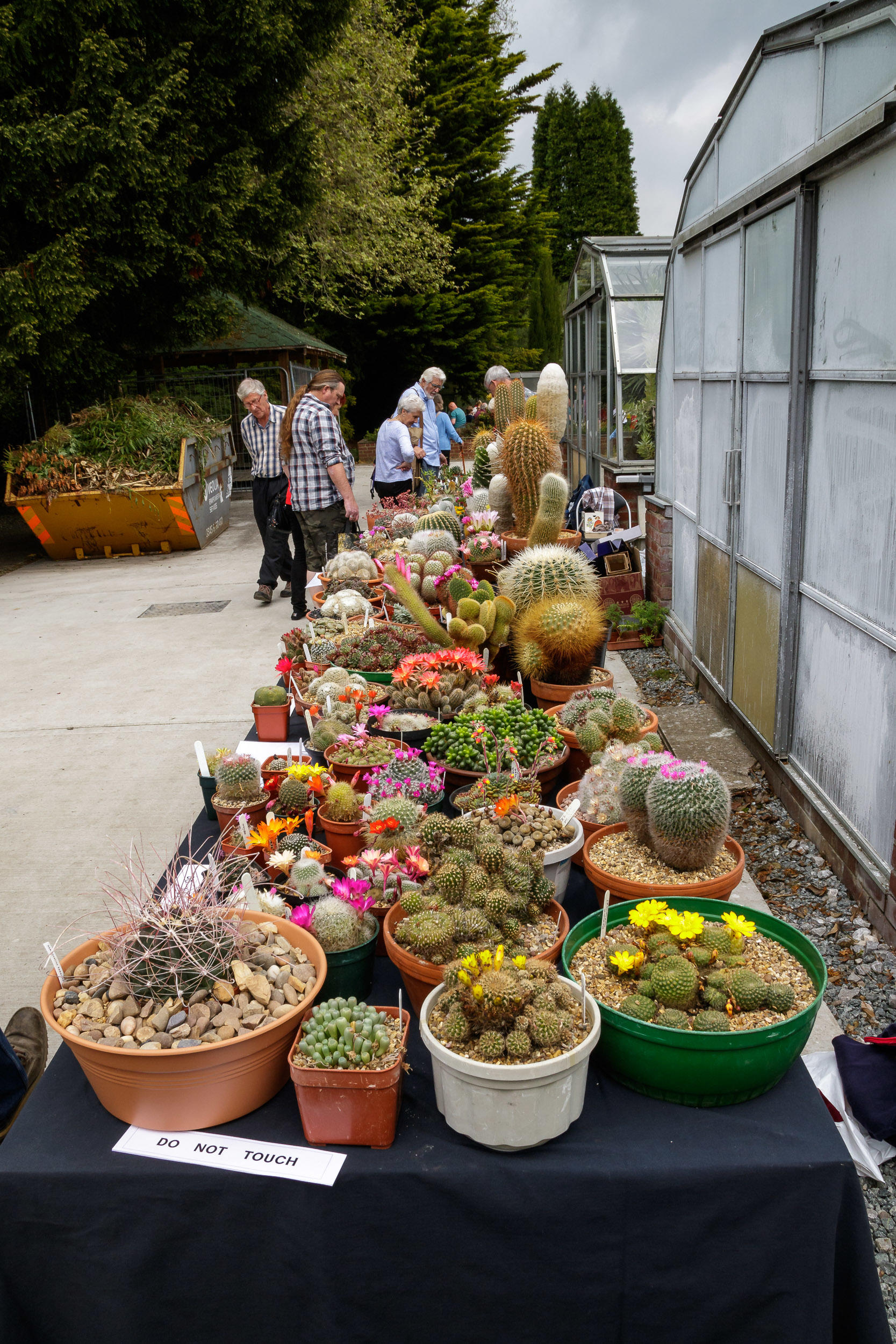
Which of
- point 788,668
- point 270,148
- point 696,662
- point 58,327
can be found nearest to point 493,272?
point 270,148

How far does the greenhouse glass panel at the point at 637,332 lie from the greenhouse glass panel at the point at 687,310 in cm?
414

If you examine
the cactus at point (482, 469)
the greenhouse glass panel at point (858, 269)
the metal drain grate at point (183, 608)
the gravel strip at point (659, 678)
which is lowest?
the gravel strip at point (659, 678)

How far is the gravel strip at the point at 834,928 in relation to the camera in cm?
229

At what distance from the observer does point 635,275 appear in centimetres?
1085

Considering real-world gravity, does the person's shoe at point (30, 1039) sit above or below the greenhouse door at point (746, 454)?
below

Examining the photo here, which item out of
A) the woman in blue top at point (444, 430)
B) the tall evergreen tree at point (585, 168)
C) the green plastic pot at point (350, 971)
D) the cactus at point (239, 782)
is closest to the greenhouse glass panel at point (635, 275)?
the woman in blue top at point (444, 430)

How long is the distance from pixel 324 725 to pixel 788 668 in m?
2.47

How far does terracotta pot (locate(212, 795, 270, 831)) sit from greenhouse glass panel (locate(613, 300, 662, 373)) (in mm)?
9222

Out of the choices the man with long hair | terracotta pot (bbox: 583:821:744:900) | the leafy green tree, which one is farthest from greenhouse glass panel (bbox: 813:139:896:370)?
the leafy green tree

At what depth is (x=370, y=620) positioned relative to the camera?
3.94 meters

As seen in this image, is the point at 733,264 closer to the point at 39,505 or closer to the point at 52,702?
the point at 52,702

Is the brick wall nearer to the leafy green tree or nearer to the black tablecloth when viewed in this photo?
the black tablecloth

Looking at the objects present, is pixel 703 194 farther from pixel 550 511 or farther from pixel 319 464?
pixel 319 464

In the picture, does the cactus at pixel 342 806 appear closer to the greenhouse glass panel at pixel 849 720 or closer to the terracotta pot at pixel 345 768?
the terracotta pot at pixel 345 768
